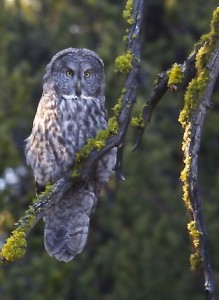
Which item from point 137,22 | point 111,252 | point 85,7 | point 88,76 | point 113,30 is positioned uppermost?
point 85,7

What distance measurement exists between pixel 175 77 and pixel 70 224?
7.53 ft

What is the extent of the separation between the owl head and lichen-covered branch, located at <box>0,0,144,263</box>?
1.54 m

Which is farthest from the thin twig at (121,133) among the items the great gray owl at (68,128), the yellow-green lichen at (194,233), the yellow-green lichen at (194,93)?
the great gray owl at (68,128)

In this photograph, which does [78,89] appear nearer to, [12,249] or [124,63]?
[124,63]

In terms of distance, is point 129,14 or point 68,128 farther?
point 68,128

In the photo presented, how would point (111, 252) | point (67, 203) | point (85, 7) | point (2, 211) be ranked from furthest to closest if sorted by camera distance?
point (85, 7) → point (111, 252) → point (2, 211) → point (67, 203)

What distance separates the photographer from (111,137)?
12.6 feet

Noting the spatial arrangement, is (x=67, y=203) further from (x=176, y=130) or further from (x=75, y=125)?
(x=176, y=130)

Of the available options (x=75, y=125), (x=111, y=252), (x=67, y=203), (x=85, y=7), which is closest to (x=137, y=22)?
(x=75, y=125)

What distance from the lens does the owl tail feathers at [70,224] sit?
18.6 feet

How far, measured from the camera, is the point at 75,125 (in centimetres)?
555

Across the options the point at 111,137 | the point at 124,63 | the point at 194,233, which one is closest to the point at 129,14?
the point at 124,63

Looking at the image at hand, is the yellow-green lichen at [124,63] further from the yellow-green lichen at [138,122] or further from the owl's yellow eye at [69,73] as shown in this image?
the owl's yellow eye at [69,73]

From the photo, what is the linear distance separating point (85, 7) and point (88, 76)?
7.77 meters
